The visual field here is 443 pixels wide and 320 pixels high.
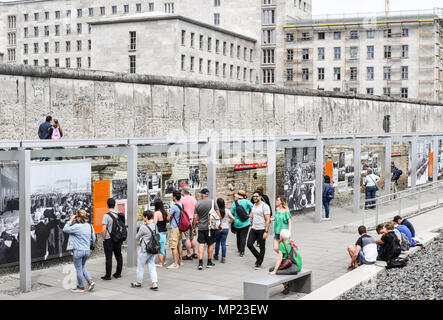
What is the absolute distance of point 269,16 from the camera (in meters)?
86.7

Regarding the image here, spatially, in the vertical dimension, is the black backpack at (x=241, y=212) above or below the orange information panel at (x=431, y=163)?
below

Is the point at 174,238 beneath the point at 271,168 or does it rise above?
beneath

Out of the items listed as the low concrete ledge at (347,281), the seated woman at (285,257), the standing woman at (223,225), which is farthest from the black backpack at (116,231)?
the low concrete ledge at (347,281)

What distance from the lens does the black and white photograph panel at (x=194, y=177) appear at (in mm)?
14419

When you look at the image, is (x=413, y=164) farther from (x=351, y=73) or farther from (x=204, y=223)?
(x=351, y=73)

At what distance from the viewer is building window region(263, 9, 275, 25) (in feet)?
283

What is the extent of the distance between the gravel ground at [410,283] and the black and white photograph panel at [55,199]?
194 inches

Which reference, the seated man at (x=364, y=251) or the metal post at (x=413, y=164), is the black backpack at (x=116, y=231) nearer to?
the seated man at (x=364, y=251)

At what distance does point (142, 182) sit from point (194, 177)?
70.1 inches

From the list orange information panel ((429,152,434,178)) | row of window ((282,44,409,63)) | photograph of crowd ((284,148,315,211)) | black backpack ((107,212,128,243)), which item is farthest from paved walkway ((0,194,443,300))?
row of window ((282,44,409,63))

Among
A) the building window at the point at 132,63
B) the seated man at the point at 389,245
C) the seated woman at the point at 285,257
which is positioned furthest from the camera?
the building window at the point at 132,63

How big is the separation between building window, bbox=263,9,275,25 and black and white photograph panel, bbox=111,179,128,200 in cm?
7635

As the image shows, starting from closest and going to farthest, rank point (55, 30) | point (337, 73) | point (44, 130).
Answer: point (44, 130)
point (337, 73)
point (55, 30)

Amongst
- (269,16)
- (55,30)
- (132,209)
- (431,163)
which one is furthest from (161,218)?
(55,30)
